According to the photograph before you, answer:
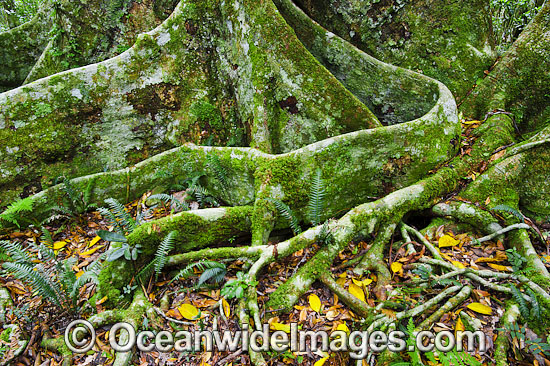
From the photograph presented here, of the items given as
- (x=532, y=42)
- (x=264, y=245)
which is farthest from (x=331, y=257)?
(x=532, y=42)

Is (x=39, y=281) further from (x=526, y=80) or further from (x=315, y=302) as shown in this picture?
(x=526, y=80)

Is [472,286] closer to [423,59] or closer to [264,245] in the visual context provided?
[264,245]

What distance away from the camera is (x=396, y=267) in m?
3.19

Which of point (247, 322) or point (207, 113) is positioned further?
point (207, 113)

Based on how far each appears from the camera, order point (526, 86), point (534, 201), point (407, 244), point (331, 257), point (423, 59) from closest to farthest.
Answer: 1. point (331, 257)
2. point (407, 244)
3. point (534, 201)
4. point (526, 86)
5. point (423, 59)

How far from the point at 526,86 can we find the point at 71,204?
672cm

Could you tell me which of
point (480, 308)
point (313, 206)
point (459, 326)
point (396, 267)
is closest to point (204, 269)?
point (313, 206)

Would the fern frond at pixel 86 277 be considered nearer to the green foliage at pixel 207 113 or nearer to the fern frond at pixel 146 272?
the fern frond at pixel 146 272

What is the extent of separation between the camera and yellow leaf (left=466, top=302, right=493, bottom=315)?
8.86 feet

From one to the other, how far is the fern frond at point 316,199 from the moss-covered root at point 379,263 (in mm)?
648

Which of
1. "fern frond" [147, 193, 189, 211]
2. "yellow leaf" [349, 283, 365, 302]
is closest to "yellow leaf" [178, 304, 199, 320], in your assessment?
"fern frond" [147, 193, 189, 211]

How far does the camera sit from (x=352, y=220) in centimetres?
334

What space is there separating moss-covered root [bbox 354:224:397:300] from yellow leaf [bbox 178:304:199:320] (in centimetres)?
166

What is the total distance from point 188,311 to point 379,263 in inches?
77.6
